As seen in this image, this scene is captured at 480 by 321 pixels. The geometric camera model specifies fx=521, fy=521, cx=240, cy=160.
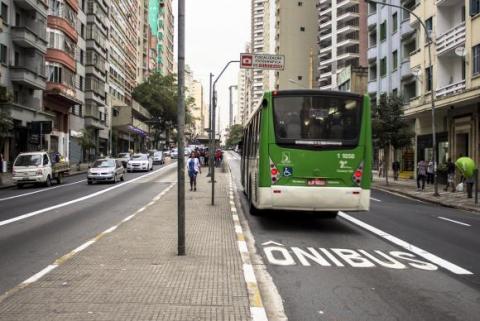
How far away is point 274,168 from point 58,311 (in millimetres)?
7139

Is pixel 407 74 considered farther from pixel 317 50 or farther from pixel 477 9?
pixel 317 50

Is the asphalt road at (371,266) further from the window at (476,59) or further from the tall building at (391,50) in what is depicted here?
the tall building at (391,50)

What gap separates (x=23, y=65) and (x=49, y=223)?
100 ft

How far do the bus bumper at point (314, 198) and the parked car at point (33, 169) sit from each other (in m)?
19.0

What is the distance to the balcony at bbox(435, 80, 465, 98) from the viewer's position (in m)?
29.1

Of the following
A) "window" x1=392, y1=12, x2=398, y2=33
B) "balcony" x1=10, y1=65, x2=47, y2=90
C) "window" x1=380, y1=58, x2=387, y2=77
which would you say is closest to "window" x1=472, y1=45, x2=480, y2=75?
"window" x1=392, y1=12, x2=398, y2=33

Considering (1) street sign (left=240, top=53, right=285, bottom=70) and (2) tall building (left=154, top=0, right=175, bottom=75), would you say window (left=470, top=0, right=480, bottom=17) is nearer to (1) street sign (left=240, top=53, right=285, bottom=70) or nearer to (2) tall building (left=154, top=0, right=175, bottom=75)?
(1) street sign (left=240, top=53, right=285, bottom=70)

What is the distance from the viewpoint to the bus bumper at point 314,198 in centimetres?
1157

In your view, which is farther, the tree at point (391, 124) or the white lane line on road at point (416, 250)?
the tree at point (391, 124)

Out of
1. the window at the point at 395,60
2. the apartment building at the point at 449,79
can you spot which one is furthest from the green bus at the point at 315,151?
the window at the point at 395,60

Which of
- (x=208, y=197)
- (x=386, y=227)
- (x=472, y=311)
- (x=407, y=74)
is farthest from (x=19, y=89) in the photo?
(x=472, y=311)

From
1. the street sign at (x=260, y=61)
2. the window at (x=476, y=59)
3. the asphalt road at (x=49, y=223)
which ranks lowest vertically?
the asphalt road at (x=49, y=223)

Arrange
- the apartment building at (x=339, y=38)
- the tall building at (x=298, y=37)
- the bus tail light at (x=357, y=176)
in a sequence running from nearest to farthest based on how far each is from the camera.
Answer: the bus tail light at (x=357, y=176)
the apartment building at (x=339, y=38)
the tall building at (x=298, y=37)

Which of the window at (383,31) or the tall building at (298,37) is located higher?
the tall building at (298,37)
